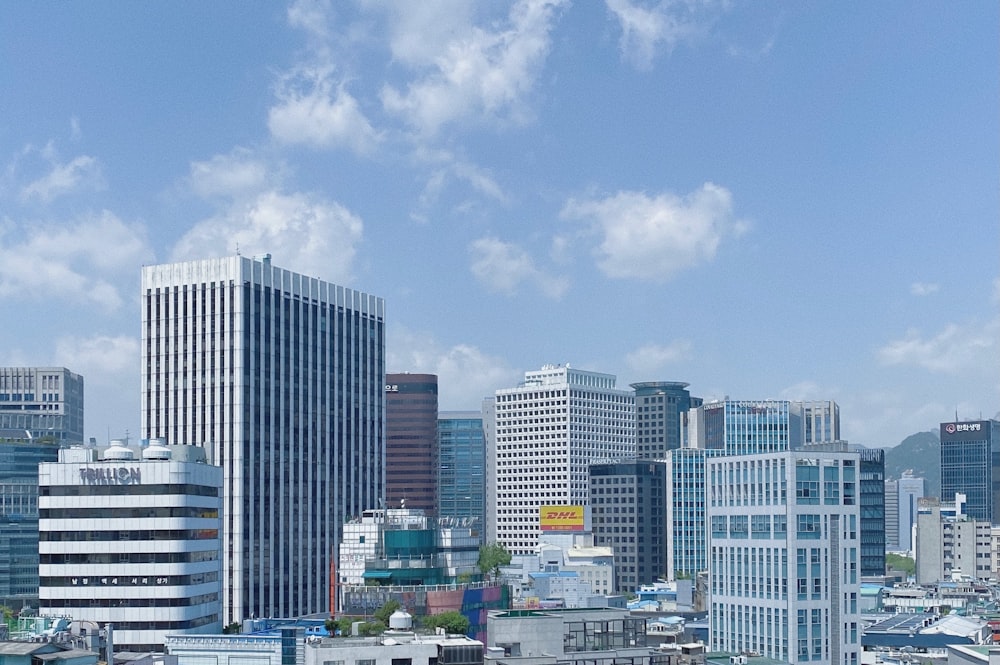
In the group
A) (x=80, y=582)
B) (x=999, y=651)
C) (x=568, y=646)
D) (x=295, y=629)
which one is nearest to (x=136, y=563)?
(x=80, y=582)

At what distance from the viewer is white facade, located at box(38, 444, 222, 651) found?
572ft

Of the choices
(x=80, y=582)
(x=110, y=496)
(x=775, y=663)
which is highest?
(x=110, y=496)

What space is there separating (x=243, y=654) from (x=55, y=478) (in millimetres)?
42859

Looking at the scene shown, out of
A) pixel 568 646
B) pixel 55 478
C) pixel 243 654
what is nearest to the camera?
pixel 243 654

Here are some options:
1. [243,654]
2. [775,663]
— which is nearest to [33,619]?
[243,654]

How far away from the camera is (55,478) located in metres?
179

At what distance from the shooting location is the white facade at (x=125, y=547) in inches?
6865

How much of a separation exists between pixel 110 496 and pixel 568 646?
61.2 m

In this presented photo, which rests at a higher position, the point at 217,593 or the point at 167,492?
the point at 167,492

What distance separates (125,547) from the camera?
176m

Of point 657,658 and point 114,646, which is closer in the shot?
point 657,658

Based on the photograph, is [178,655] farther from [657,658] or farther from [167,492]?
[657,658]

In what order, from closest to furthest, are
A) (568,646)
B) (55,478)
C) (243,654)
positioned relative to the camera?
1. (243,654)
2. (568,646)
3. (55,478)

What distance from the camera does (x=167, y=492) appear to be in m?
176
